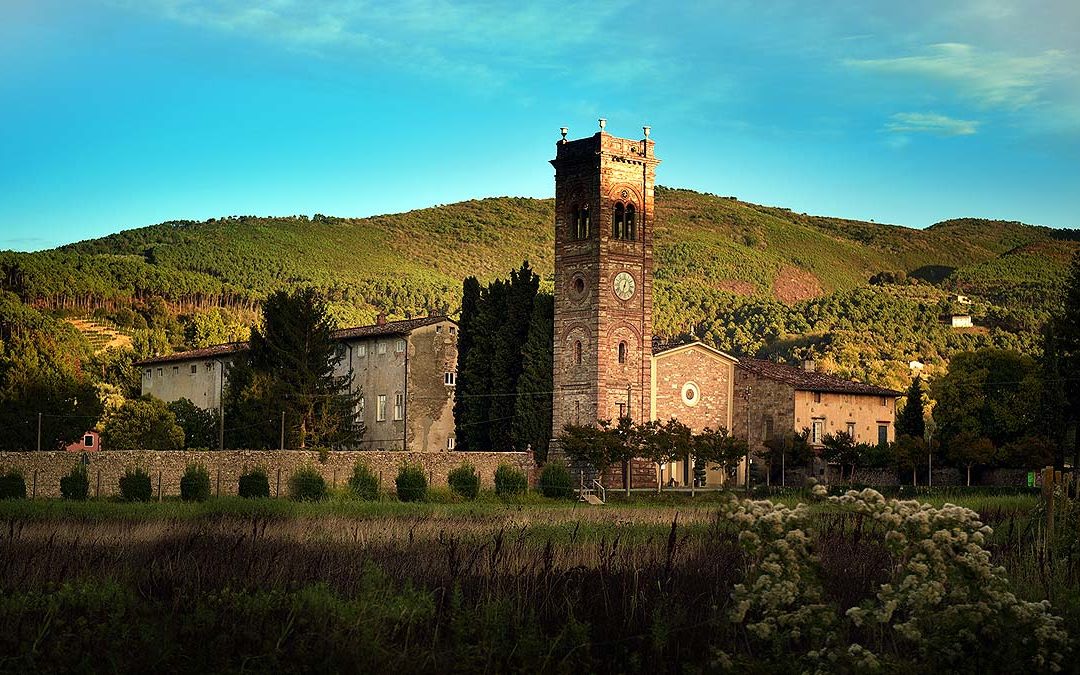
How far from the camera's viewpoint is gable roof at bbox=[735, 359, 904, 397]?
65750 millimetres

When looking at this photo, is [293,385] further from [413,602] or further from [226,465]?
[413,602]

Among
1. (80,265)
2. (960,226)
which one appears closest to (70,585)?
(80,265)

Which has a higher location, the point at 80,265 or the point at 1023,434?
the point at 80,265

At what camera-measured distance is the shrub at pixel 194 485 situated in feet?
149

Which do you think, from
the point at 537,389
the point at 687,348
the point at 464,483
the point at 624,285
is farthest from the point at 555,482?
the point at 687,348

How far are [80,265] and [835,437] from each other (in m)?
65.2

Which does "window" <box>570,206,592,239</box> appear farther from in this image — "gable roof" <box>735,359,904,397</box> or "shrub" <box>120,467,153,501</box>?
"shrub" <box>120,467,153,501</box>

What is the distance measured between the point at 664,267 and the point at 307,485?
3766 inches

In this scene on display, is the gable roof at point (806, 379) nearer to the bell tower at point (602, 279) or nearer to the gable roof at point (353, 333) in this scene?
the bell tower at point (602, 279)

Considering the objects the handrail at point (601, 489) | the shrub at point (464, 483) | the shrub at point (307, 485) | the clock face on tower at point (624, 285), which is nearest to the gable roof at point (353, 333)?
the clock face on tower at point (624, 285)

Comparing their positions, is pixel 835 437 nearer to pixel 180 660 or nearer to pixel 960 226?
pixel 180 660

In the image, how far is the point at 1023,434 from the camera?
5981 cm

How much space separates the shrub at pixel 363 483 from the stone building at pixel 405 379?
46.8ft

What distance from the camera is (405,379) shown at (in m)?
66.9
